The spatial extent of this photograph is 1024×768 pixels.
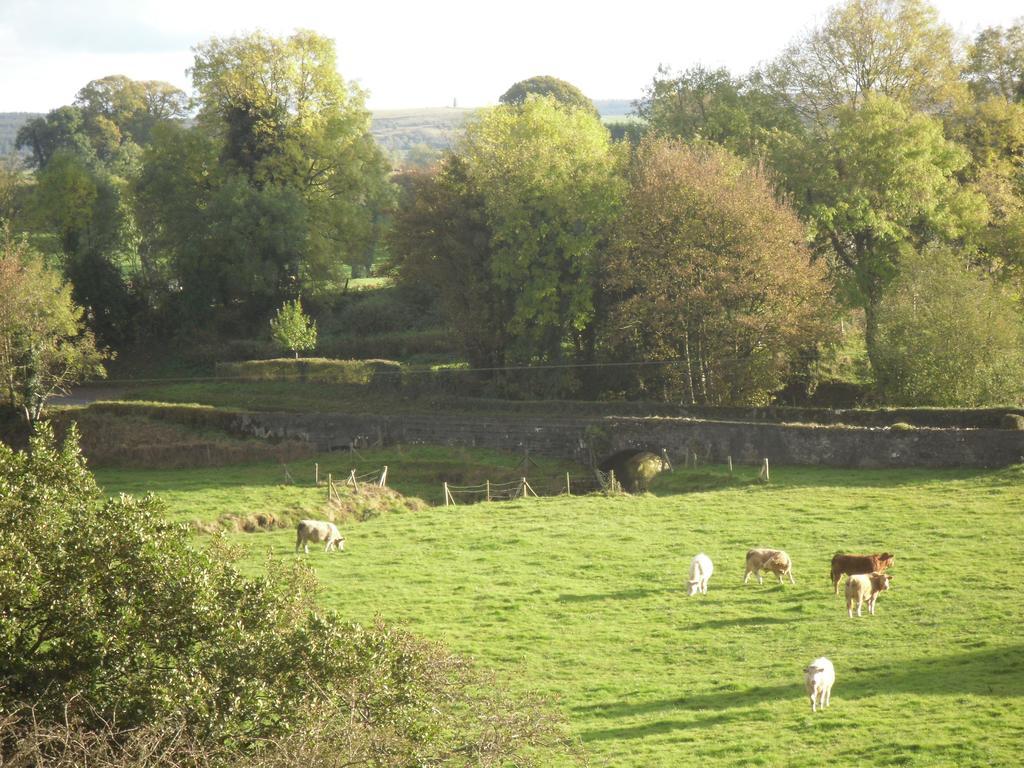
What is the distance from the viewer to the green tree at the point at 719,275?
150ft

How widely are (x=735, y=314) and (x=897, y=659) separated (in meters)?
26.5

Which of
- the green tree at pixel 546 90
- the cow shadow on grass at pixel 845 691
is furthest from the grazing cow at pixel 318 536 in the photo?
the green tree at pixel 546 90

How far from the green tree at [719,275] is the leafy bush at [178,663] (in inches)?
1268

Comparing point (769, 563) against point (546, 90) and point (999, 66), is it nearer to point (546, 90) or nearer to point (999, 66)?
point (999, 66)

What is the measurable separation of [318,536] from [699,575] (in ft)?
37.3

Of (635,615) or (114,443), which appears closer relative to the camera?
(635,615)

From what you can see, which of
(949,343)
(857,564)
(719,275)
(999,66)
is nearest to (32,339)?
(719,275)

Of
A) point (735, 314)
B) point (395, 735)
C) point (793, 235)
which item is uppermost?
point (793, 235)

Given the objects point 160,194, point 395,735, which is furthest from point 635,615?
point 160,194

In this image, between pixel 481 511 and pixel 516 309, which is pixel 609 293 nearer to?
pixel 516 309

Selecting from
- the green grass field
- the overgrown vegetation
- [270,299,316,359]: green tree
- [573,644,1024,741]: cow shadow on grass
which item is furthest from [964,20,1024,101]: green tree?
[573,644,1024,741]: cow shadow on grass

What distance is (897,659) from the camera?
70.4 ft

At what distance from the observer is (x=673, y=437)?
142 feet

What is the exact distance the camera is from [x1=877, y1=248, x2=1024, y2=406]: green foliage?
44156mm
